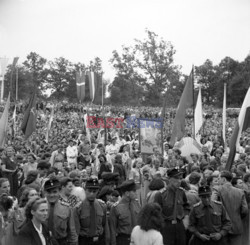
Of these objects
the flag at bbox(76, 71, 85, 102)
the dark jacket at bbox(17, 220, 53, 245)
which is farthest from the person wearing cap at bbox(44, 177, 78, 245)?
the flag at bbox(76, 71, 85, 102)

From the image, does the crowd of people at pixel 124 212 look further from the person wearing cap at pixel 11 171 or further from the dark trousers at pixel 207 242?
the person wearing cap at pixel 11 171

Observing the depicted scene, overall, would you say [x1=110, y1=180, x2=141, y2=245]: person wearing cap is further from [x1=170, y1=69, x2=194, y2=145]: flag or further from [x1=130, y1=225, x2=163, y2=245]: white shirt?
[x1=170, y1=69, x2=194, y2=145]: flag

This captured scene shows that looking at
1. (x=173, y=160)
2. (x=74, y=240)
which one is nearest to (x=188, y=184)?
(x=74, y=240)

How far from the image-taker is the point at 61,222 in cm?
600

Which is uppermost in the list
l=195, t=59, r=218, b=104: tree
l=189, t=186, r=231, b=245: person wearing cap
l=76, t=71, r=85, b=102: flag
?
l=195, t=59, r=218, b=104: tree

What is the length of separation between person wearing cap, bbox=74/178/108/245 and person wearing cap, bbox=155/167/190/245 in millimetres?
992

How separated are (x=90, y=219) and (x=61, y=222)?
0.46 m

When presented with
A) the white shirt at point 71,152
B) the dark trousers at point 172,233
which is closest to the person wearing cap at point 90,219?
the dark trousers at point 172,233

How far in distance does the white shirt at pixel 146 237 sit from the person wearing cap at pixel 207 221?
6.92ft

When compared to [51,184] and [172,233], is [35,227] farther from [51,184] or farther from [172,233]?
[172,233]

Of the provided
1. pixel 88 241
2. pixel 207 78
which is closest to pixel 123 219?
pixel 88 241

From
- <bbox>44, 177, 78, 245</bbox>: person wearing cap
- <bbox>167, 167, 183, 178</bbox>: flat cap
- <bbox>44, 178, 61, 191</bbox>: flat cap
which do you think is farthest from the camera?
<bbox>167, 167, 183, 178</bbox>: flat cap

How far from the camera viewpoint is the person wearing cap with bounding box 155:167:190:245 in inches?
272

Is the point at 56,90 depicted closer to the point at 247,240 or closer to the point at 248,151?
the point at 248,151
